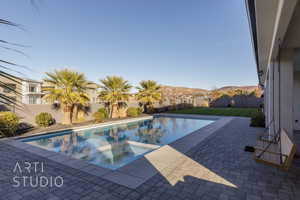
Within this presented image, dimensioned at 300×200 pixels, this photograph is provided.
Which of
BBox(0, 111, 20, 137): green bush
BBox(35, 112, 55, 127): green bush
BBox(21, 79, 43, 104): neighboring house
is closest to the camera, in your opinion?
BBox(21, 79, 43, 104): neighboring house

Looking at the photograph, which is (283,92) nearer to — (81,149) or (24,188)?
(24,188)

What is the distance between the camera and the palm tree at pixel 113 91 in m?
12.6

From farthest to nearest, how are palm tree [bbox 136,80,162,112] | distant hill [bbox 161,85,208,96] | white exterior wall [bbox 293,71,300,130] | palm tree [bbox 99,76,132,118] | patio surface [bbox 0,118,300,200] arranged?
1. distant hill [bbox 161,85,208,96]
2. palm tree [bbox 136,80,162,112]
3. palm tree [bbox 99,76,132,118]
4. white exterior wall [bbox 293,71,300,130]
5. patio surface [bbox 0,118,300,200]

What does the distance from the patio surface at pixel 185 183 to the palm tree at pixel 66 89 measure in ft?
18.1

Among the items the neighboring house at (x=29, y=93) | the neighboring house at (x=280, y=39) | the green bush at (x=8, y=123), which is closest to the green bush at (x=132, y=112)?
the neighboring house at (x=29, y=93)

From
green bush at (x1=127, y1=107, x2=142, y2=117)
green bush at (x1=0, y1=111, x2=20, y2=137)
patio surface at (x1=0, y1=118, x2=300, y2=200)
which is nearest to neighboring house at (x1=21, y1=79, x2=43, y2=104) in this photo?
green bush at (x1=0, y1=111, x2=20, y2=137)

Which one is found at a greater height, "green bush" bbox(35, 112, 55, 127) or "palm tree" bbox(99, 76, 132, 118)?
"palm tree" bbox(99, 76, 132, 118)

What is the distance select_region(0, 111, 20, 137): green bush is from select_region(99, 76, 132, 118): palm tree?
20.5ft

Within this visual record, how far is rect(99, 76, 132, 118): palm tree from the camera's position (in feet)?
41.3

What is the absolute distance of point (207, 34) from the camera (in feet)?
35.3

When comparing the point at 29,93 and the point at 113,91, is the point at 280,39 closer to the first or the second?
the point at 113,91

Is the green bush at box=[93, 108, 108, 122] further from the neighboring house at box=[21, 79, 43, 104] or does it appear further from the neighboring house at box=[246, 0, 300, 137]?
the neighboring house at box=[246, 0, 300, 137]

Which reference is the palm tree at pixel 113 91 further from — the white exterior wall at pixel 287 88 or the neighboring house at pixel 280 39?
the white exterior wall at pixel 287 88

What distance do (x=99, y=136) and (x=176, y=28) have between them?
9.06 metres
